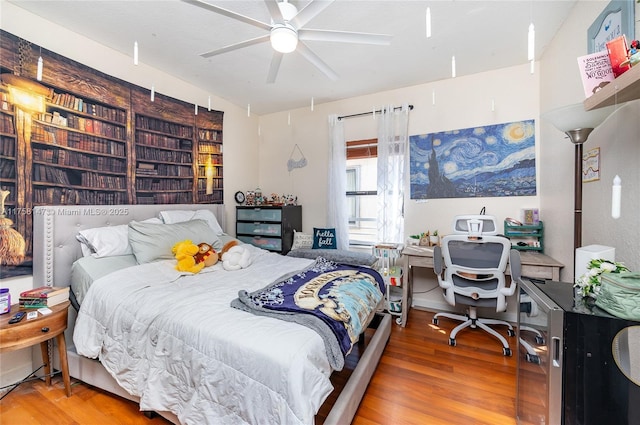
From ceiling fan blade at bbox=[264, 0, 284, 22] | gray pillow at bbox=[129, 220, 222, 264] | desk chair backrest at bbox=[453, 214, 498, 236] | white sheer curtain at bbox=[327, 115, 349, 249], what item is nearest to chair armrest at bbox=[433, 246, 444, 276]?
desk chair backrest at bbox=[453, 214, 498, 236]

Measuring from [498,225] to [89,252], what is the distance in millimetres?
3896

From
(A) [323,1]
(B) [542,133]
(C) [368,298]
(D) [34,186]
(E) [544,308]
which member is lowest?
(C) [368,298]

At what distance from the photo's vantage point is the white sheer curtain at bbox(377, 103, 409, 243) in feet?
10.6

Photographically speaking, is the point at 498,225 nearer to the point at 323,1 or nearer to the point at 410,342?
the point at 410,342

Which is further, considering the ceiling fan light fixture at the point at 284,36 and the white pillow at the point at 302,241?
the white pillow at the point at 302,241

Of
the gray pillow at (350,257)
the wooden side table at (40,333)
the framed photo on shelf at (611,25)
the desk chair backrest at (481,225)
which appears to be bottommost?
the wooden side table at (40,333)

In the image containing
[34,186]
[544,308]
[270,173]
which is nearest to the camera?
[544,308]

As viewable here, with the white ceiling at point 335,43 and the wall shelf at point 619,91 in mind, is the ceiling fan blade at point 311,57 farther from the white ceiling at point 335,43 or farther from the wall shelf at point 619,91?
the wall shelf at point 619,91

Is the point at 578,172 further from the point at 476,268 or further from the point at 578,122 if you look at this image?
the point at 476,268

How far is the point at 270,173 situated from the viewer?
4188mm

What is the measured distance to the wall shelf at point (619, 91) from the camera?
0.82 metres

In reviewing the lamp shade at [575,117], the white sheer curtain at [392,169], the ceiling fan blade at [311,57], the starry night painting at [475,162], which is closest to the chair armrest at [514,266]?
the starry night painting at [475,162]

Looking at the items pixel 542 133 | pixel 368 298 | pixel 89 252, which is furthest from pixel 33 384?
pixel 542 133

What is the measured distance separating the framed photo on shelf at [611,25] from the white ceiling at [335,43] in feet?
1.53
